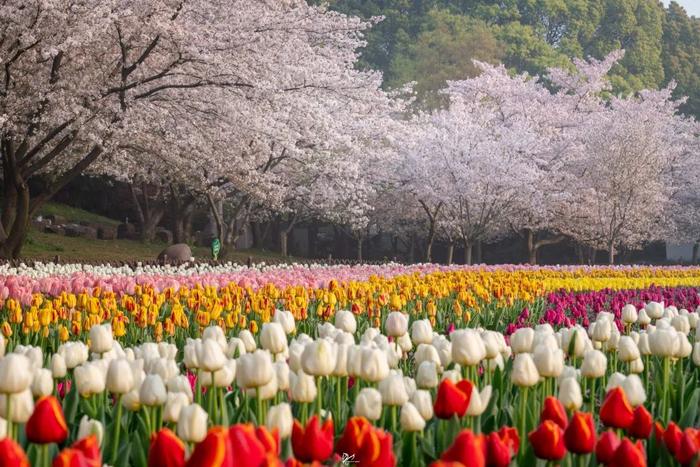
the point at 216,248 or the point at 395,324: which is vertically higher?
the point at 216,248

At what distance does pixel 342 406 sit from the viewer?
3383mm

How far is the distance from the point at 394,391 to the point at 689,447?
3.12 feet

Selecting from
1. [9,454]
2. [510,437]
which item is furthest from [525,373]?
[9,454]

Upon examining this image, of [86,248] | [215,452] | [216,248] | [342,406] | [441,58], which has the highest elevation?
[441,58]

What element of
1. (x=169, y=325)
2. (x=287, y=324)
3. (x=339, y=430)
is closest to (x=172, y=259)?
(x=169, y=325)

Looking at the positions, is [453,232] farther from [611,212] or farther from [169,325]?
[169,325]

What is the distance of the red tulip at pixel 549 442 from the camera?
220 cm

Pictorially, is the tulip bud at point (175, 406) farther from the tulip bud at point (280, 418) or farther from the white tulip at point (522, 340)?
the white tulip at point (522, 340)

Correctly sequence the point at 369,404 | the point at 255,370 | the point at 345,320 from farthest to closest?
the point at 345,320 → the point at 255,370 → the point at 369,404

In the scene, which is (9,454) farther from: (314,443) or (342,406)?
(342,406)

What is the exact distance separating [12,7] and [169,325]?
30.2 feet

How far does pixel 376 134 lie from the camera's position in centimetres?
3003

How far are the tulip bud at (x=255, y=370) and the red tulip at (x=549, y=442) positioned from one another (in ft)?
3.09

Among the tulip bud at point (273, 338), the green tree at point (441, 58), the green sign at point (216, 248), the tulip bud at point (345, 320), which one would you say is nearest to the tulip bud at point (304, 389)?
the tulip bud at point (273, 338)
